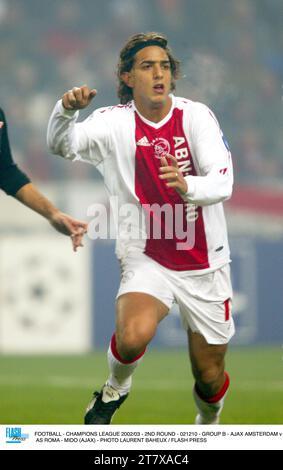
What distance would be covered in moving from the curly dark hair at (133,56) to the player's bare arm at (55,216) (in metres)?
0.77

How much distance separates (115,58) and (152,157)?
1125cm

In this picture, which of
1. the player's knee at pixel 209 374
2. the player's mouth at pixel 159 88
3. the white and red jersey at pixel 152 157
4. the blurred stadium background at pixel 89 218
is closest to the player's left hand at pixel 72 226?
the white and red jersey at pixel 152 157

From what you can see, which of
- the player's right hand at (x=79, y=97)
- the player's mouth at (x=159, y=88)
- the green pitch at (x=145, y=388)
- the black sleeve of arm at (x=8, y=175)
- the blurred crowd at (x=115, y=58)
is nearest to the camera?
the player's right hand at (x=79, y=97)

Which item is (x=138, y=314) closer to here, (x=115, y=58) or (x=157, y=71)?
(x=157, y=71)

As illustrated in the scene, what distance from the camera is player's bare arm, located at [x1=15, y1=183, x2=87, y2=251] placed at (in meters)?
5.73

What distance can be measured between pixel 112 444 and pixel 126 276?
992 millimetres

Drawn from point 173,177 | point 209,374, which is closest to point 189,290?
point 209,374

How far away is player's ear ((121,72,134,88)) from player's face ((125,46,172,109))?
5 cm

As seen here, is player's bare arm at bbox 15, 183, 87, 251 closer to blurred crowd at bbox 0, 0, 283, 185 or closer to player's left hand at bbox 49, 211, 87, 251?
player's left hand at bbox 49, 211, 87, 251

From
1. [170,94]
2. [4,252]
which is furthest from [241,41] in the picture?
[170,94]

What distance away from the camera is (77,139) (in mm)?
5855

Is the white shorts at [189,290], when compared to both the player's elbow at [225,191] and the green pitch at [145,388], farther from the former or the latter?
the green pitch at [145,388]

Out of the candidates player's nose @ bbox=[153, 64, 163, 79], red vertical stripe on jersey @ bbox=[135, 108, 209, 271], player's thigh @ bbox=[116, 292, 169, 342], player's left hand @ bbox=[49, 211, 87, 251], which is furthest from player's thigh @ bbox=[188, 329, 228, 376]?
player's nose @ bbox=[153, 64, 163, 79]

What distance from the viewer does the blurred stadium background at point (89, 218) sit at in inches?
343
